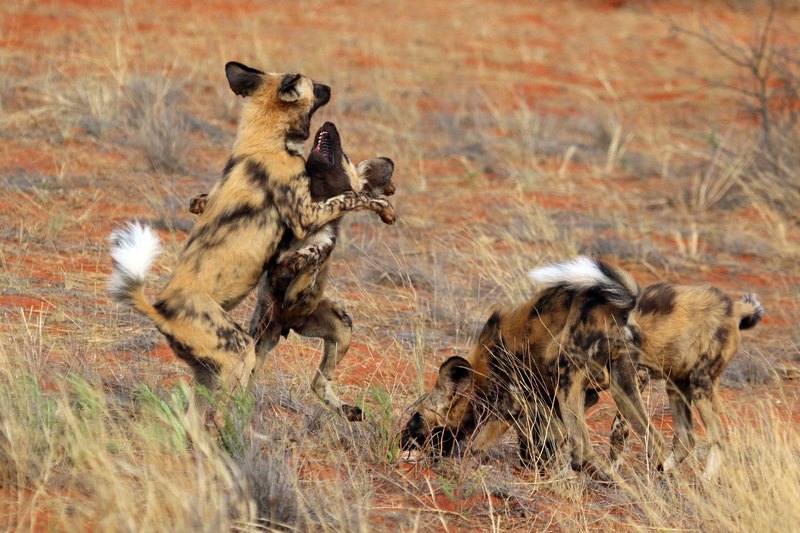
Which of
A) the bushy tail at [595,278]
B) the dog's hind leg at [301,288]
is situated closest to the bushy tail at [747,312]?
the bushy tail at [595,278]

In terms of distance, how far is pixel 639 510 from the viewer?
3.58m

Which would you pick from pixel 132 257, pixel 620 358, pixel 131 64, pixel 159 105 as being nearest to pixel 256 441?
pixel 132 257

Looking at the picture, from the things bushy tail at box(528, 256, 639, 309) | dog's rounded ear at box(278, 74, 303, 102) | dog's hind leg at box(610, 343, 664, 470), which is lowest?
dog's hind leg at box(610, 343, 664, 470)

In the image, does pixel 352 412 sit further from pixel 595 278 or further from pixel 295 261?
pixel 595 278

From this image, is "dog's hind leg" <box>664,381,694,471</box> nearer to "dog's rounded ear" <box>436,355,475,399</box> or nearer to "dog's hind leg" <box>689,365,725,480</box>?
"dog's hind leg" <box>689,365,725,480</box>

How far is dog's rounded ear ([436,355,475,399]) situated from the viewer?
4.07 meters

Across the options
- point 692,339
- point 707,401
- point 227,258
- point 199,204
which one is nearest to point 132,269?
point 227,258

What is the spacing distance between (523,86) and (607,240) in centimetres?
803

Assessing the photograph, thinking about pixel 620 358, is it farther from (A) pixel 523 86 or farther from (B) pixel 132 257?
(A) pixel 523 86

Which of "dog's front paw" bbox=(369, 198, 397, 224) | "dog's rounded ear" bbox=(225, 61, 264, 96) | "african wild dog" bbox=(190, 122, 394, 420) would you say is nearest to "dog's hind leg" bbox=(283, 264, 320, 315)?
"african wild dog" bbox=(190, 122, 394, 420)

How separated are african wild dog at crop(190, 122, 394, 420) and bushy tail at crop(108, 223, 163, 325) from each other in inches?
19.1

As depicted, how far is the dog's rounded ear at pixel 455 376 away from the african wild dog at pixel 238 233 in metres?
0.72

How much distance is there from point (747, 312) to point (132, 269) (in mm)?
2764

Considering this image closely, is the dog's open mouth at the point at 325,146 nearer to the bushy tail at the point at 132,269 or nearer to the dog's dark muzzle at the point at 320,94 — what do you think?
the dog's dark muzzle at the point at 320,94
